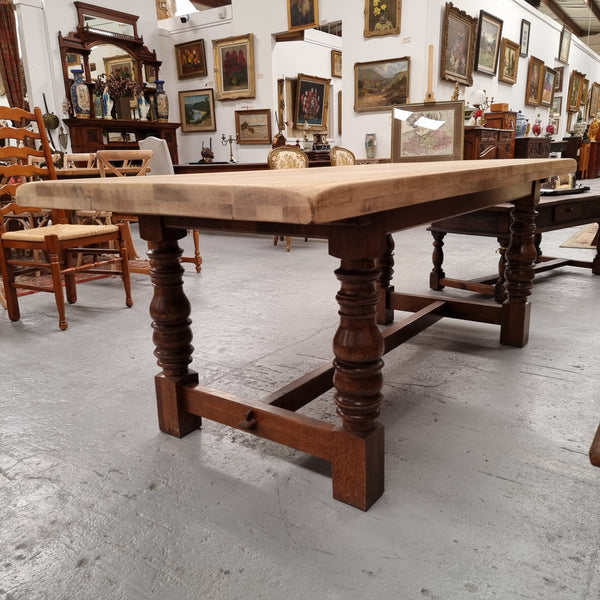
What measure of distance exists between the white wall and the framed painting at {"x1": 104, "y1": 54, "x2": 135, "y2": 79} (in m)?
0.60

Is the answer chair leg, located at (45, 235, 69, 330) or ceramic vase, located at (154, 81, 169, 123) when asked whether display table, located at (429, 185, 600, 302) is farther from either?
ceramic vase, located at (154, 81, 169, 123)

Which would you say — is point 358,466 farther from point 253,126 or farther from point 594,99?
point 594,99

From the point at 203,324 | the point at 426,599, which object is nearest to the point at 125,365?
the point at 203,324

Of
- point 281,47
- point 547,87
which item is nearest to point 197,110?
point 281,47

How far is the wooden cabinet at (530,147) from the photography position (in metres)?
8.24

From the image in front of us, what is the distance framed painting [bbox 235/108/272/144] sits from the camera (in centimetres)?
886

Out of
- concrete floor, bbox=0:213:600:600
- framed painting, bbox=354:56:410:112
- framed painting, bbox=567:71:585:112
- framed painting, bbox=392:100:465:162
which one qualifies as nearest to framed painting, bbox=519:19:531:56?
framed painting, bbox=354:56:410:112

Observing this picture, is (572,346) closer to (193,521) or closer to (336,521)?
(336,521)

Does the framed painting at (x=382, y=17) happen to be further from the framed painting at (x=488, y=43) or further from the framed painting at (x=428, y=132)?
the framed painting at (x=428, y=132)

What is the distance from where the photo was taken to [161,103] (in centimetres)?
916

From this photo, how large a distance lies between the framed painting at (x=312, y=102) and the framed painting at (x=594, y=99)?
10.3m

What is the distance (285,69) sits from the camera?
9.94 meters

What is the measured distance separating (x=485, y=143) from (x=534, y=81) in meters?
5.11

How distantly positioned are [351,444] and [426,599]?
388mm
